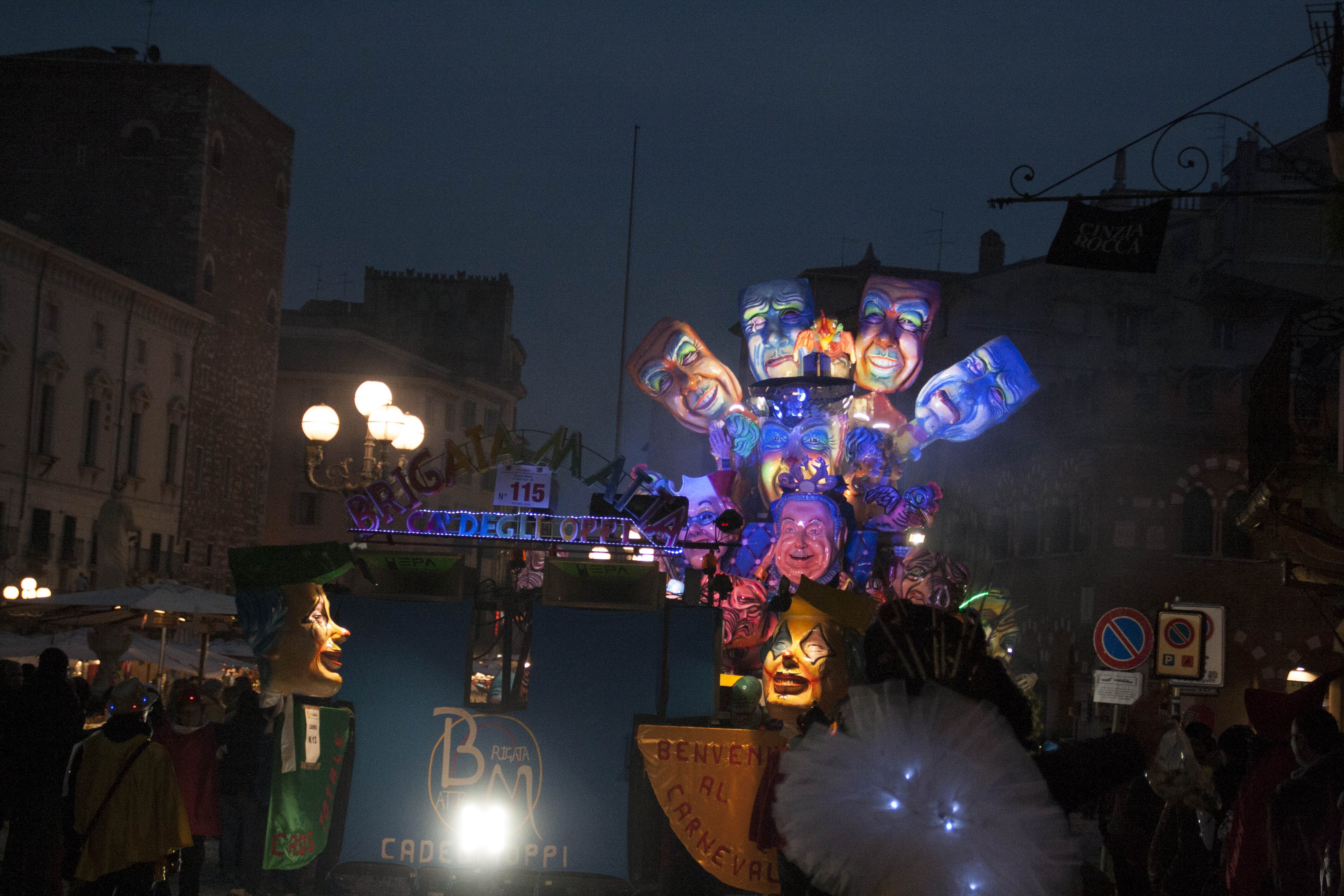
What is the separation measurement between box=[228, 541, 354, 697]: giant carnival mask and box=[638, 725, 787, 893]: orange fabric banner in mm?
2530

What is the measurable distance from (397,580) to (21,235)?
30651 mm

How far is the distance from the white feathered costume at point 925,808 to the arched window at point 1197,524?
2745 cm

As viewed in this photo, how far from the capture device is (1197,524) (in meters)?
29.7

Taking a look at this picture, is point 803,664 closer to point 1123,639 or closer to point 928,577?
point 1123,639

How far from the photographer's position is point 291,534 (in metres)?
64.4

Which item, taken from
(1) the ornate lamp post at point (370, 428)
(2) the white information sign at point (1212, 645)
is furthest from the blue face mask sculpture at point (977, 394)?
(1) the ornate lamp post at point (370, 428)

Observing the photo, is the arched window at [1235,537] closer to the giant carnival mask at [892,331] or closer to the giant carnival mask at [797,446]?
the giant carnival mask at [892,331]

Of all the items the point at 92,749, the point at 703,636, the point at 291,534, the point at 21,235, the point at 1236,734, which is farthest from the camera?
the point at 291,534

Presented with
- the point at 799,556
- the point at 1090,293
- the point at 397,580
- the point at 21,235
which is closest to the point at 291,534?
the point at 21,235

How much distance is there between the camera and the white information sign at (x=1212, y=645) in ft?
41.7

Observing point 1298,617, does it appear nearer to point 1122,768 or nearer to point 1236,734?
point 1236,734

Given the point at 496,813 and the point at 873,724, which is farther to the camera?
the point at 496,813

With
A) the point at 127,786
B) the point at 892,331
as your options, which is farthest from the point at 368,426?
the point at 892,331

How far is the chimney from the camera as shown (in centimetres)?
4650
